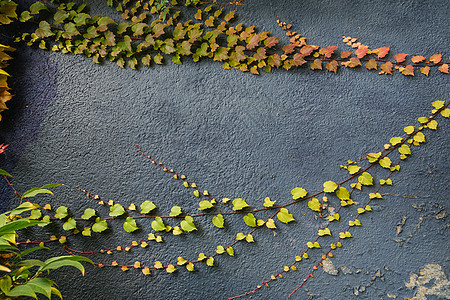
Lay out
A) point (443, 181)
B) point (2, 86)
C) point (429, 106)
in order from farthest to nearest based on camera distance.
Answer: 1. point (2, 86)
2. point (429, 106)
3. point (443, 181)

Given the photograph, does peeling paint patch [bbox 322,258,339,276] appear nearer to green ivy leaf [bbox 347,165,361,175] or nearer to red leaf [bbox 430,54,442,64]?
green ivy leaf [bbox 347,165,361,175]

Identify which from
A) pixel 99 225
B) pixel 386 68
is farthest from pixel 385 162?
pixel 99 225

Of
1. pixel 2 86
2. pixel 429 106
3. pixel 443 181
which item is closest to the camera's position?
pixel 443 181

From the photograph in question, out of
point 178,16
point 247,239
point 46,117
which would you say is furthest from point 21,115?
point 247,239

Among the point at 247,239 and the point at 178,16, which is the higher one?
the point at 178,16

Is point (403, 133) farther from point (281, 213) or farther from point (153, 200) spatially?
point (153, 200)

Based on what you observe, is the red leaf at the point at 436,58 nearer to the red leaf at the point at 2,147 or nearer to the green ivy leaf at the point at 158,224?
the green ivy leaf at the point at 158,224

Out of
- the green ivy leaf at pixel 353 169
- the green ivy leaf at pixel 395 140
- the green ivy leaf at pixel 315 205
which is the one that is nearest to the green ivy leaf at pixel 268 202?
the green ivy leaf at pixel 315 205
